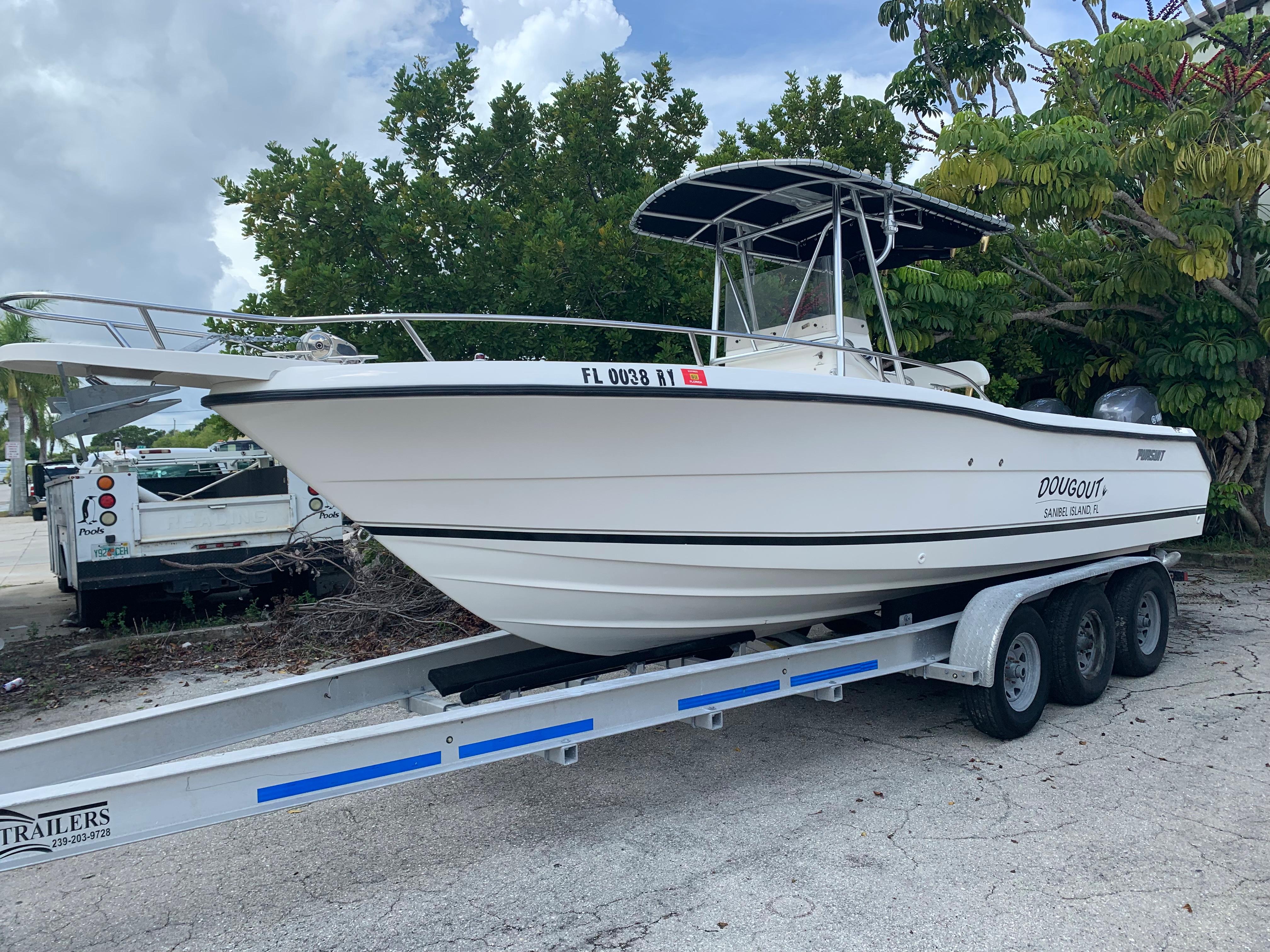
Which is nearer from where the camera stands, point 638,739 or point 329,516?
point 638,739

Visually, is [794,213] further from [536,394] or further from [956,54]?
[956,54]

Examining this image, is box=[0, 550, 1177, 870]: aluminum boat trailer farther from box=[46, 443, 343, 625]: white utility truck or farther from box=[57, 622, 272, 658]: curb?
box=[57, 622, 272, 658]: curb

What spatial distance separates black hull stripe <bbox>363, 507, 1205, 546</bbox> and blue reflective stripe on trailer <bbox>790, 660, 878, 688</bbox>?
0.55 m

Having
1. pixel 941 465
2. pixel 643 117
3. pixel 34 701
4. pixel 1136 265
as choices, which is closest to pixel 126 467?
pixel 34 701

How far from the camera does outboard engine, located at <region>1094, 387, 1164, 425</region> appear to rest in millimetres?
5551

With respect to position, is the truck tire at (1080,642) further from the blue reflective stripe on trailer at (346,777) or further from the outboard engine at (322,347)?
the outboard engine at (322,347)

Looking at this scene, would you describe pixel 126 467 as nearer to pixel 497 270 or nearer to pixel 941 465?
pixel 497 270

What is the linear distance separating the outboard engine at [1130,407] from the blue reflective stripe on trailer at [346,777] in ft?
15.4

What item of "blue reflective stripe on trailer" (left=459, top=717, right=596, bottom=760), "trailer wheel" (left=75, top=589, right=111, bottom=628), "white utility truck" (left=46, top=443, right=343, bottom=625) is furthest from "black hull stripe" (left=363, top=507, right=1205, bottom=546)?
"trailer wheel" (left=75, top=589, right=111, bottom=628)

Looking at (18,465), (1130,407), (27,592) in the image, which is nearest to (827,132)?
(1130,407)

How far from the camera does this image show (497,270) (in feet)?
27.0

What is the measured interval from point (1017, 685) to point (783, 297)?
239 centimetres

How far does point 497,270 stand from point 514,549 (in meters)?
5.47

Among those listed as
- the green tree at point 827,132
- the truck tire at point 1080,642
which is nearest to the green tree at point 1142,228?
the green tree at point 827,132
